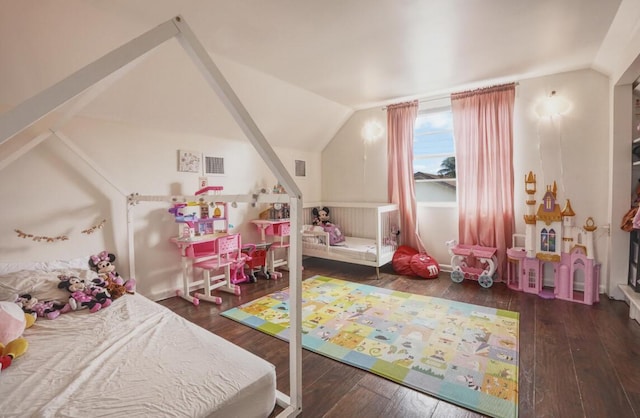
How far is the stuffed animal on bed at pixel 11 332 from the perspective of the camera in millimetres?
1562

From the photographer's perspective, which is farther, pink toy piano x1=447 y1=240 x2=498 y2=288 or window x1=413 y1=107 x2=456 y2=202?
window x1=413 y1=107 x2=456 y2=202

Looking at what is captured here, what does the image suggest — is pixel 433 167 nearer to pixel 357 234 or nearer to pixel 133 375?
pixel 357 234

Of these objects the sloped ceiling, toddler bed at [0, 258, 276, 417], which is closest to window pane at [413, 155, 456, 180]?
the sloped ceiling

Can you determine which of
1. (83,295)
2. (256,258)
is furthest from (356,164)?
(83,295)

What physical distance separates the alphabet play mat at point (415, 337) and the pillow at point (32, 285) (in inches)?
50.4

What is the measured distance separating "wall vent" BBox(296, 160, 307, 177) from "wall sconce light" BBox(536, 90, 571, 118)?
3.14m

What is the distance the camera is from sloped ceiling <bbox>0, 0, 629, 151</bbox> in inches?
77.7

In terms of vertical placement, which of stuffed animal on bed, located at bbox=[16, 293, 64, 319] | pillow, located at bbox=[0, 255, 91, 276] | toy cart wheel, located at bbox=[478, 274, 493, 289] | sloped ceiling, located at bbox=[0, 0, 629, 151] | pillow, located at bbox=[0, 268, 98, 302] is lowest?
toy cart wheel, located at bbox=[478, 274, 493, 289]

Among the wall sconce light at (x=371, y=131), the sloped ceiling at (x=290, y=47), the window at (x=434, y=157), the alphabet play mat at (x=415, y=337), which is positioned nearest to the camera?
the alphabet play mat at (x=415, y=337)

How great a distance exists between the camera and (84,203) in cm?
277

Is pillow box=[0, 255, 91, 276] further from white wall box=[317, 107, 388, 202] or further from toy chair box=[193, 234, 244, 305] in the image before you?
white wall box=[317, 107, 388, 202]

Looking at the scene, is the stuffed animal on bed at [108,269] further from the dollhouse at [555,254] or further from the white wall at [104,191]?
the dollhouse at [555,254]

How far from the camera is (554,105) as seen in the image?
339cm

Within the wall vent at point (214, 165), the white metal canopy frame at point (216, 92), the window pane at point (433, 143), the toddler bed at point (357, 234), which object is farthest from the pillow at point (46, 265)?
the window pane at point (433, 143)
